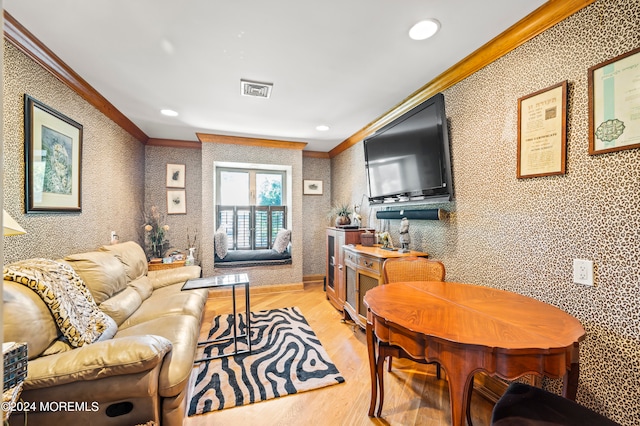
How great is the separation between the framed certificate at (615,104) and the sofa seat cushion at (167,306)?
296cm

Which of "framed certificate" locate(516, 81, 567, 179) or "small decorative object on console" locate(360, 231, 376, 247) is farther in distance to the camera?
"small decorative object on console" locate(360, 231, 376, 247)

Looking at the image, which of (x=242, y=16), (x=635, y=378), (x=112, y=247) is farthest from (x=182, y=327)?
(x=635, y=378)

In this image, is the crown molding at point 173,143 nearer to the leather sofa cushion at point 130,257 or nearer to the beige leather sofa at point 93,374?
the leather sofa cushion at point 130,257

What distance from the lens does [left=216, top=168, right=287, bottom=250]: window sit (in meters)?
4.48

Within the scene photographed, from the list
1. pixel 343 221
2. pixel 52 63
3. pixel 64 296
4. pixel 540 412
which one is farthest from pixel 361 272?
pixel 52 63

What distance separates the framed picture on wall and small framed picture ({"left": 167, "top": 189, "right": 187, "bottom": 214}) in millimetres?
1778

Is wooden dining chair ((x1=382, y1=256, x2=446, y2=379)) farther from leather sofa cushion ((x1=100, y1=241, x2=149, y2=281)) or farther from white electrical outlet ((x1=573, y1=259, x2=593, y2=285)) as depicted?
leather sofa cushion ((x1=100, y1=241, x2=149, y2=281))

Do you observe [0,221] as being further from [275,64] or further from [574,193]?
[574,193]

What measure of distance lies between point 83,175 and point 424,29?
3.10 metres

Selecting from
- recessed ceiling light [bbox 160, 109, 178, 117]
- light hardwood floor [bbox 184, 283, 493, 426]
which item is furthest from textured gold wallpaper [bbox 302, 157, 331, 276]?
light hardwood floor [bbox 184, 283, 493, 426]

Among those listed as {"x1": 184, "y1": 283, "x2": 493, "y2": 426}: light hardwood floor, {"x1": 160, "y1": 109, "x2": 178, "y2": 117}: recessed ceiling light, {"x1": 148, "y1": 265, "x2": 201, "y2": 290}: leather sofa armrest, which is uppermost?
{"x1": 160, "y1": 109, "x2": 178, "y2": 117}: recessed ceiling light

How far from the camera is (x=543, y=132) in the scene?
5.20 ft

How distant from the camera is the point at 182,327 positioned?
1.91 metres

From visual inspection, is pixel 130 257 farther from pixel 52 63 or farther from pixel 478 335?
pixel 478 335
